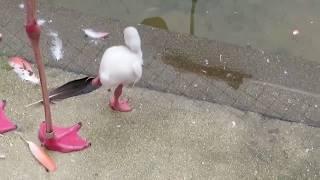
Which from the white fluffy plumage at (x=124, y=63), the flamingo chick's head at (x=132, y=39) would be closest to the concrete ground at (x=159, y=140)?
the white fluffy plumage at (x=124, y=63)

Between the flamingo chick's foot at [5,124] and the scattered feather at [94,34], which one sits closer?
the flamingo chick's foot at [5,124]

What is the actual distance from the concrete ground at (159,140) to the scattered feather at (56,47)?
3.9 inches

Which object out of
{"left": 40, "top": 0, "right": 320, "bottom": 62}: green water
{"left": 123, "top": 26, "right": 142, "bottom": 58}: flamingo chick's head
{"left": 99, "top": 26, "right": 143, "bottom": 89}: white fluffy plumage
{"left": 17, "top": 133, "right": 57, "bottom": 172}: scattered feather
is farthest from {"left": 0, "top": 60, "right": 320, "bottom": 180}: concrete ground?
{"left": 40, "top": 0, "right": 320, "bottom": 62}: green water

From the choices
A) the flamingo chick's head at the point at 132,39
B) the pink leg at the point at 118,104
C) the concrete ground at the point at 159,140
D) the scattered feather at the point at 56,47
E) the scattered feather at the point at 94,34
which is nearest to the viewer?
the flamingo chick's head at the point at 132,39

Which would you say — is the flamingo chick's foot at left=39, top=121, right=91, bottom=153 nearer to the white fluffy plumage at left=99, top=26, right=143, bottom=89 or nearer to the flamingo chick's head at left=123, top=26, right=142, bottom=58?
the white fluffy plumage at left=99, top=26, right=143, bottom=89

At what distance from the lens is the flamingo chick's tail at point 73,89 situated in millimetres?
2830

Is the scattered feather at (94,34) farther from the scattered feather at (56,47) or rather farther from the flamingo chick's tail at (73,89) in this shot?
the flamingo chick's tail at (73,89)

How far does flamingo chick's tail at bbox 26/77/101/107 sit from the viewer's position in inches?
111

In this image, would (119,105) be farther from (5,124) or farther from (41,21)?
(41,21)

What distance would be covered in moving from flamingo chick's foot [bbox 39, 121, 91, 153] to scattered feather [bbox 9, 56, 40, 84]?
32 centimetres

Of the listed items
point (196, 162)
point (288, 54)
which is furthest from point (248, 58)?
point (196, 162)

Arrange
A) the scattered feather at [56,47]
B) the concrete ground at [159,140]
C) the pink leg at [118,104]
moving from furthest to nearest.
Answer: the scattered feather at [56,47] < the pink leg at [118,104] < the concrete ground at [159,140]

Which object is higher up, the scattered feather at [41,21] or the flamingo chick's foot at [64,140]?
the scattered feather at [41,21]

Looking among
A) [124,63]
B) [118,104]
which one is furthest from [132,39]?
[118,104]
